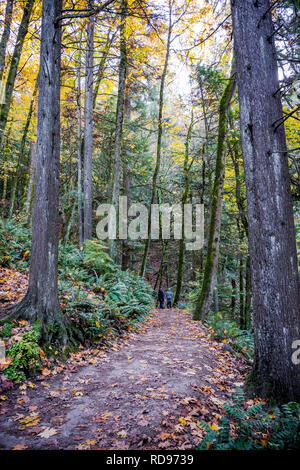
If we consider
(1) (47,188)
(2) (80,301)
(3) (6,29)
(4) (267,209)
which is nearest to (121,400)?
(2) (80,301)

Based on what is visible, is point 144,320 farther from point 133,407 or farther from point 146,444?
point 146,444

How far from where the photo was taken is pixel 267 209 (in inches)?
140

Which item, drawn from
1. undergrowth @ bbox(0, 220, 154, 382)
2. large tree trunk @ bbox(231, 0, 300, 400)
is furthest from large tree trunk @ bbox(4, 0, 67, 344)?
large tree trunk @ bbox(231, 0, 300, 400)

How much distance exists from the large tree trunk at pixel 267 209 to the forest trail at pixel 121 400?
1052mm

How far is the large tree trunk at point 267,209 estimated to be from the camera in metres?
3.38

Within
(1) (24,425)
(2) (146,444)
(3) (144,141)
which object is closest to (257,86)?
(2) (146,444)

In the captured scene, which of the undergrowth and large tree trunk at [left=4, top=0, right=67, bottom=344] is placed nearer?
the undergrowth

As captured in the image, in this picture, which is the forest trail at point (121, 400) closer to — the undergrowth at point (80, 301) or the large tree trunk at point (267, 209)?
the undergrowth at point (80, 301)

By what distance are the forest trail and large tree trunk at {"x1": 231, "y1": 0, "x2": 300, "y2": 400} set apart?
105 cm

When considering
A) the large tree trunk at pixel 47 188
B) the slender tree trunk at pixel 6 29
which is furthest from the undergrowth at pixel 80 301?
the slender tree trunk at pixel 6 29

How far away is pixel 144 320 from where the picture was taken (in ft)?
30.2

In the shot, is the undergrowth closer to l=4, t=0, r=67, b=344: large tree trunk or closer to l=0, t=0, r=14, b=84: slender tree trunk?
l=4, t=0, r=67, b=344: large tree trunk

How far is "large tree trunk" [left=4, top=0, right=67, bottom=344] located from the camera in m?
4.73
